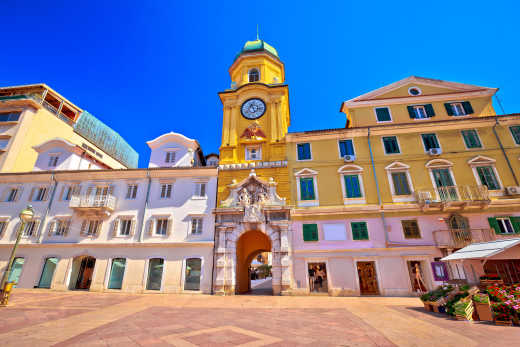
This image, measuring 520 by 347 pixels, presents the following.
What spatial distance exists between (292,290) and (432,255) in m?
10.9

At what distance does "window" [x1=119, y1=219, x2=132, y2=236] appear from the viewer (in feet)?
72.1

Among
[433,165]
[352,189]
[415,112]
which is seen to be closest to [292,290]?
[352,189]

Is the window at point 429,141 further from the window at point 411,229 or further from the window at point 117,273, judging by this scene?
the window at point 117,273

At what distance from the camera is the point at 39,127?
105ft

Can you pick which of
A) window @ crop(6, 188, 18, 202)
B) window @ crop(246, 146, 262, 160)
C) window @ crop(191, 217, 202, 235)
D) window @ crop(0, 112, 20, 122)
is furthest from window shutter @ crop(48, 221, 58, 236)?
window @ crop(246, 146, 262, 160)

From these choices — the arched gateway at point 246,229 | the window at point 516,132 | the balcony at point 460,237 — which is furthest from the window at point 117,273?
the window at point 516,132

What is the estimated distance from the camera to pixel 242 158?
23.9 metres

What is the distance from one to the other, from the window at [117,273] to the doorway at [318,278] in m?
16.0

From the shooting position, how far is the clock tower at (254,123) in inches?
898

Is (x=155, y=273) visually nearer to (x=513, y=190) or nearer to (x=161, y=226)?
(x=161, y=226)

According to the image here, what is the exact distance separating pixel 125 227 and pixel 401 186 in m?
25.0

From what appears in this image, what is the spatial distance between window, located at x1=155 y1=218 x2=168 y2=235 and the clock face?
13.4 meters

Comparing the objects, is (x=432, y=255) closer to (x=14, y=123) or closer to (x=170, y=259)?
(x=170, y=259)

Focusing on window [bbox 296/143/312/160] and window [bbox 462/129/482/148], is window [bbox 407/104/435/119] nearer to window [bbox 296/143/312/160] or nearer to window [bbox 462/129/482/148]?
window [bbox 462/129/482/148]
